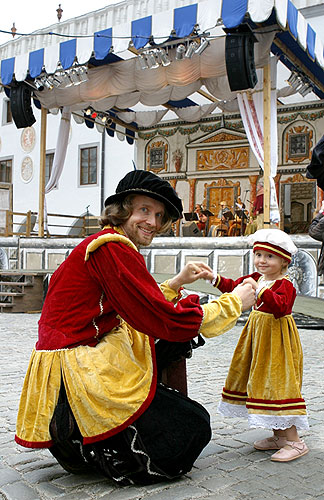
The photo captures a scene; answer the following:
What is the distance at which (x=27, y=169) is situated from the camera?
2355cm

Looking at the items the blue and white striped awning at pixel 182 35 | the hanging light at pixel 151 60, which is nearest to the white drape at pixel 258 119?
the blue and white striped awning at pixel 182 35

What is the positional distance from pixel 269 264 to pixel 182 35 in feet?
25.8

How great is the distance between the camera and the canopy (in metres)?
9.59

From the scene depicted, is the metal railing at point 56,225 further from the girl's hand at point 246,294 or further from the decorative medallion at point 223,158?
the girl's hand at point 246,294

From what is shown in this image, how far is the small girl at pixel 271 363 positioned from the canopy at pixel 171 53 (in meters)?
7.14

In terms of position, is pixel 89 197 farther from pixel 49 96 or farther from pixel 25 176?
pixel 49 96

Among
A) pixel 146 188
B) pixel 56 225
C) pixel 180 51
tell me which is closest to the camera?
pixel 146 188

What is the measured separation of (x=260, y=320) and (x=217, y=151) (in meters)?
14.0

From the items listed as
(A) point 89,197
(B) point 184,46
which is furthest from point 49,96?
(A) point 89,197

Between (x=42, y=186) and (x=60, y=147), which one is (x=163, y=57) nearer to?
(x=60, y=147)

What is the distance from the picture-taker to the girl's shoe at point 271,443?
118 inches

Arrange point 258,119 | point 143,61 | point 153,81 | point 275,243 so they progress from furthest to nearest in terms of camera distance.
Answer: point 153,81
point 143,61
point 258,119
point 275,243

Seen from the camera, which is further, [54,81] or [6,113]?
[6,113]

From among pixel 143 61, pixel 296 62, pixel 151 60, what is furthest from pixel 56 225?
pixel 296 62
